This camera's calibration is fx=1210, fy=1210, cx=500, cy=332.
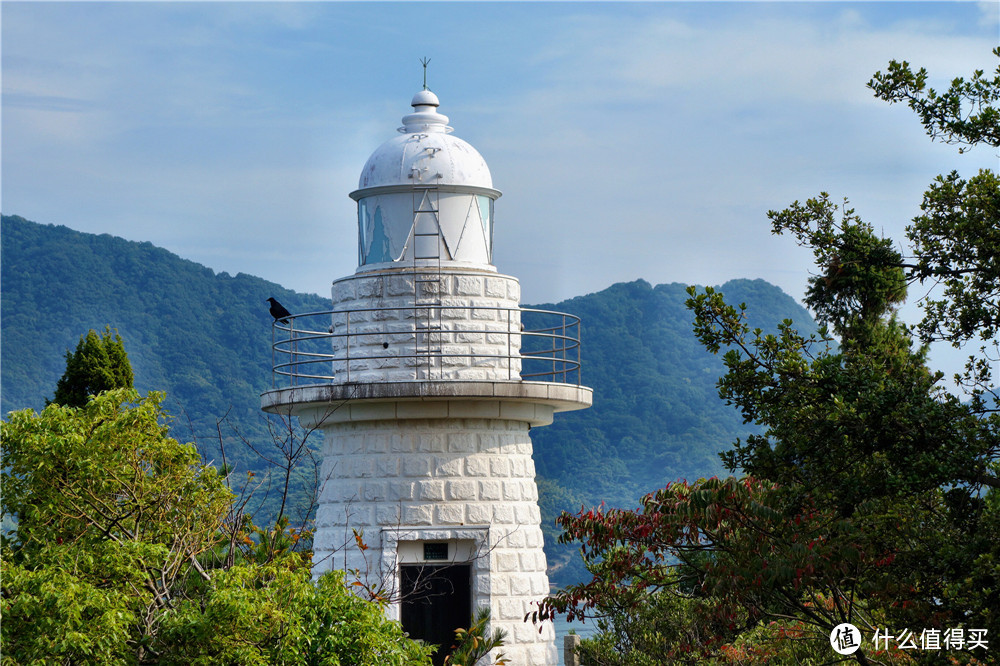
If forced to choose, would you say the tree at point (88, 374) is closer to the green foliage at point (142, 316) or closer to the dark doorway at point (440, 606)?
the dark doorway at point (440, 606)

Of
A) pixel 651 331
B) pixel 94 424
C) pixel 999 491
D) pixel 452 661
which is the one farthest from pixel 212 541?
pixel 651 331

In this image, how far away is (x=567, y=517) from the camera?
10.6 m

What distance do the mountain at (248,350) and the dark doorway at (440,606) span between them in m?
59.1

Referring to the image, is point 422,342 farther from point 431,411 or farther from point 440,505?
point 440,505

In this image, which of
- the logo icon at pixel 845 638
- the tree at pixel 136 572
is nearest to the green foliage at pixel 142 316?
the tree at pixel 136 572

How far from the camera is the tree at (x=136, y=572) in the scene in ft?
24.5

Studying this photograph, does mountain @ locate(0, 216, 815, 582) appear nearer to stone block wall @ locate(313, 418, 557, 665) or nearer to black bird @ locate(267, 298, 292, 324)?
stone block wall @ locate(313, 418, 557, 665)

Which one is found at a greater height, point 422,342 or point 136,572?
point 422,342

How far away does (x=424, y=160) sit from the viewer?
42.5 feet

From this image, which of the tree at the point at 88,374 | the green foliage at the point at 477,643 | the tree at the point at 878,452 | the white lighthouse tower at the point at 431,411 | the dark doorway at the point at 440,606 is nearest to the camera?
the tree at the point at 878,452

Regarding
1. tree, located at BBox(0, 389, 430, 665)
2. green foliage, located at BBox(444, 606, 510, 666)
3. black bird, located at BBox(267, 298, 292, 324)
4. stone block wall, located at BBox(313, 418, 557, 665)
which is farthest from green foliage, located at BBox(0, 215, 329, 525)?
tree, located at BBox(0, 389, 430, 665)

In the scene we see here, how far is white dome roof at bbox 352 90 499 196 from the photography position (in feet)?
42.3

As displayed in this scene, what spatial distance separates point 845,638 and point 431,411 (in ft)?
15.5

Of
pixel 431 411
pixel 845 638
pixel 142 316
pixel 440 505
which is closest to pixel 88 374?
pixel 431 411
